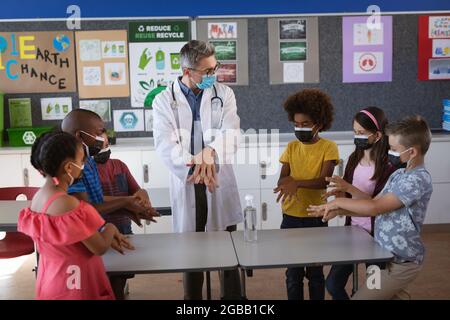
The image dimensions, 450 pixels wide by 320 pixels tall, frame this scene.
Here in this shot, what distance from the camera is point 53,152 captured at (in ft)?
6.53

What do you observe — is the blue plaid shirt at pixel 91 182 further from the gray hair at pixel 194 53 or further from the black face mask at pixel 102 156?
the gray hair at pixel 194 53

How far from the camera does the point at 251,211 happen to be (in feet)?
7.81

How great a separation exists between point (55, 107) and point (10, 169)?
24.4 inches

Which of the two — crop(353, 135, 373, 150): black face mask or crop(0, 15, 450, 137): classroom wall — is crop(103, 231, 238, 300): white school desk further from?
crop(0, 15, 450, 137): classroom wall

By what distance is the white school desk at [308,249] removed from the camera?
6.98ft

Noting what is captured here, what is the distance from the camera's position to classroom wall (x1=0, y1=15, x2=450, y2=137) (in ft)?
15.1

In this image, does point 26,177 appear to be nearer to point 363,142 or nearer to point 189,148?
point 189,148

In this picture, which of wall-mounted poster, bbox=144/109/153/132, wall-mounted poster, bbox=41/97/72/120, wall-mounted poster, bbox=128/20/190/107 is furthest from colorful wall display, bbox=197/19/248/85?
wall-mounted poster, bbox=41/97/72/120

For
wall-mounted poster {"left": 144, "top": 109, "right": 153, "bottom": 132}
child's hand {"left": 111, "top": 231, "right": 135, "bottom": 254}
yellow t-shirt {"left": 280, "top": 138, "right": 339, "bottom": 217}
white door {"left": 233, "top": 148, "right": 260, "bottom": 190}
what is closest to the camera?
child's hand {"left": 111, "top": 231, "right": 135, "bottom": 254}

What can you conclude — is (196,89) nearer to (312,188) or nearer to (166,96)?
(166,96)

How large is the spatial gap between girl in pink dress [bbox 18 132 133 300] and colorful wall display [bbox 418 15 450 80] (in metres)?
3.45

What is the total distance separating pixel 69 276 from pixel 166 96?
117 centimetres

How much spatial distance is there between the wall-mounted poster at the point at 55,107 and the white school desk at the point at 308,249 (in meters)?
2.53
